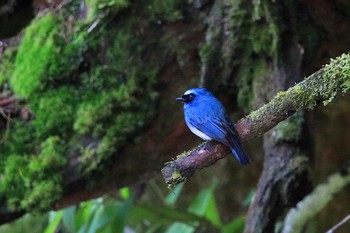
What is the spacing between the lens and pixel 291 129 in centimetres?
248

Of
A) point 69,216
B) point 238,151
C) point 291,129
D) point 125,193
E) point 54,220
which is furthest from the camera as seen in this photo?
point 125,193

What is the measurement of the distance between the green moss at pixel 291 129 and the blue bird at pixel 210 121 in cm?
50

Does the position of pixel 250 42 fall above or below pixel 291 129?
above

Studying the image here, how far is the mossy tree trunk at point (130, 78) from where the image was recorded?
2619mm

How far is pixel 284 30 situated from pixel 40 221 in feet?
6.46

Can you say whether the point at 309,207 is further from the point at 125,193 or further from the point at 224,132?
the point at 224,132

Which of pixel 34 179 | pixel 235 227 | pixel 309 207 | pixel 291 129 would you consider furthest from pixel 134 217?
pixel 291 129

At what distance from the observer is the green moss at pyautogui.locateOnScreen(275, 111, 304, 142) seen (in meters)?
2.47

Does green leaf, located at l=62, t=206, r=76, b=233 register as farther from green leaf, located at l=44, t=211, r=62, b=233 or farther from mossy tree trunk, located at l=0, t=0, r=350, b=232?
mossy tree trunk, located at l=0, t=0, r=350, b=232

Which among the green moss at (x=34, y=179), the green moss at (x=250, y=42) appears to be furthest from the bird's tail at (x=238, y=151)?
the green moss at (x=34, y=179)

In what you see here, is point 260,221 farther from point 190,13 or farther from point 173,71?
point 190,13

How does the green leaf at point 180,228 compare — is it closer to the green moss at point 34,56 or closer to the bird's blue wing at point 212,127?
the green moss at point 34,56

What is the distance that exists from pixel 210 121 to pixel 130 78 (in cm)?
83

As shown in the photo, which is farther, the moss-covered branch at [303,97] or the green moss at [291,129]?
the green moss at [291,129]
